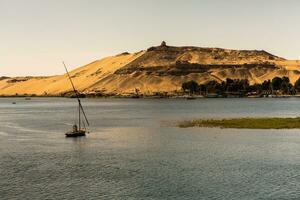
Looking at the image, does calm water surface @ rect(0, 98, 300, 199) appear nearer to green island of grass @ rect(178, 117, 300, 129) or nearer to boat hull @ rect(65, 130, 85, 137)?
boat hull @ rect(65, 130, 85, 137)

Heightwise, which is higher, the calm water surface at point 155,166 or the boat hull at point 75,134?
the boat hull at point 75,134

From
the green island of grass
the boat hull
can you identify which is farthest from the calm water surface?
the green island of grass

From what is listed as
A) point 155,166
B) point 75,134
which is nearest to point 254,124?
point 75,134

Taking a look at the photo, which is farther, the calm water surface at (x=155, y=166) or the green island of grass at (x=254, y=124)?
the green island of grass at (x=254, y=124)

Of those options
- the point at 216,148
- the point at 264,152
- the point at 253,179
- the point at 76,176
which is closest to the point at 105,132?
the point at 216,148

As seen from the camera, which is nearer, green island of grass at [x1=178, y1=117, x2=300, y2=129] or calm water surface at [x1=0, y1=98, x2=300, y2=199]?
calm water surface at [x1=0, y1=98, x2=300, y2=199]

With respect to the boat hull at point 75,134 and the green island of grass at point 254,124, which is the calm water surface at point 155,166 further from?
the green island of grass at point 254,124

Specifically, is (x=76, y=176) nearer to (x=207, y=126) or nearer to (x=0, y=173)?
(x=0, y=173)

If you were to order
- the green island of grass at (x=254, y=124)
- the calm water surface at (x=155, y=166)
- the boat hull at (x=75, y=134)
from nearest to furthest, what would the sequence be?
the calm water surface at (x=155, y=166) < the boat hull at (x=75, y=134) < the green island of grass at (x=254, y=124)

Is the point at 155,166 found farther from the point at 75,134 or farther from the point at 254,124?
the point at 254,124

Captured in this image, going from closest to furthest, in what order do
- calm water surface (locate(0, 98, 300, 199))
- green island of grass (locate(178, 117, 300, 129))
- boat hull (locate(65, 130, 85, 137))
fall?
calm water surface (locate(0, 98, 300, 199)), boat hull (locate(65, 130, 85, 137)), green island of grass (locate(178, 117, 300, 129))

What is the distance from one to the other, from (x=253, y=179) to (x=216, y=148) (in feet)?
70.2

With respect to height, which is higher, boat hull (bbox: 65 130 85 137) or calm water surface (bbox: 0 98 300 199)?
boat hull (bbox: 65 130 85 137)

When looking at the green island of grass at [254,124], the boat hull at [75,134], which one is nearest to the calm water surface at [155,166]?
the boat hull at [75,134]
